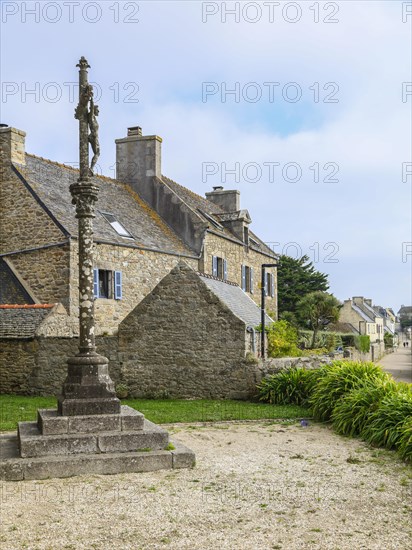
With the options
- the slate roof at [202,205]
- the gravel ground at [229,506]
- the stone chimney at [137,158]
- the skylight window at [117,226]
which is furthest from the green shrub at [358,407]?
the stone chimney at [137,158]

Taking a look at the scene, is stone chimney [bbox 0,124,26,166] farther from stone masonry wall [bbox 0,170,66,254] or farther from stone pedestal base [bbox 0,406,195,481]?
stone pedestal base [bbox 0,406,195,481]

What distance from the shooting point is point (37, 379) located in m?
16.2

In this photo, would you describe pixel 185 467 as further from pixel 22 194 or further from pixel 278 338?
pixel 22 194

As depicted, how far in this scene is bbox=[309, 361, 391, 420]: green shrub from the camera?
39.6 feet

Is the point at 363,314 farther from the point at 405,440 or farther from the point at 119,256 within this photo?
the point at 405,440

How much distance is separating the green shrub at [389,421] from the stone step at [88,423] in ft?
12.5

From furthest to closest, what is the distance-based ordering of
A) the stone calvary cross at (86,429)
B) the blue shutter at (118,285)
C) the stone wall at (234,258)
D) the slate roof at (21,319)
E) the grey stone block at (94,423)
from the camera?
the stone wall at (234,258)
the blue shutter at (118,285)
the slate roof at (21,319)
the grey stone block at (94,423)
the stone calvary cross at (86,429)

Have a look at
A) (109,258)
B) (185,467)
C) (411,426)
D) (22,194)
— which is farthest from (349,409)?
(22,194)

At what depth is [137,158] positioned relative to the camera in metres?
27.2

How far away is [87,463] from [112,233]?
14.1 m

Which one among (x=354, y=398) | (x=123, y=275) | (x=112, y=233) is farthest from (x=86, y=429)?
(x=112, y=233)

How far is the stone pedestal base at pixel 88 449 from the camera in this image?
295 inches

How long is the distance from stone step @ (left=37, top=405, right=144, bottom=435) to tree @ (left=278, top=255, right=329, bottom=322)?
35717 mm

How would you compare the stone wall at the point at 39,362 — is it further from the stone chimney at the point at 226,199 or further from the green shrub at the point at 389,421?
the stone chimney at the point at 226,199
